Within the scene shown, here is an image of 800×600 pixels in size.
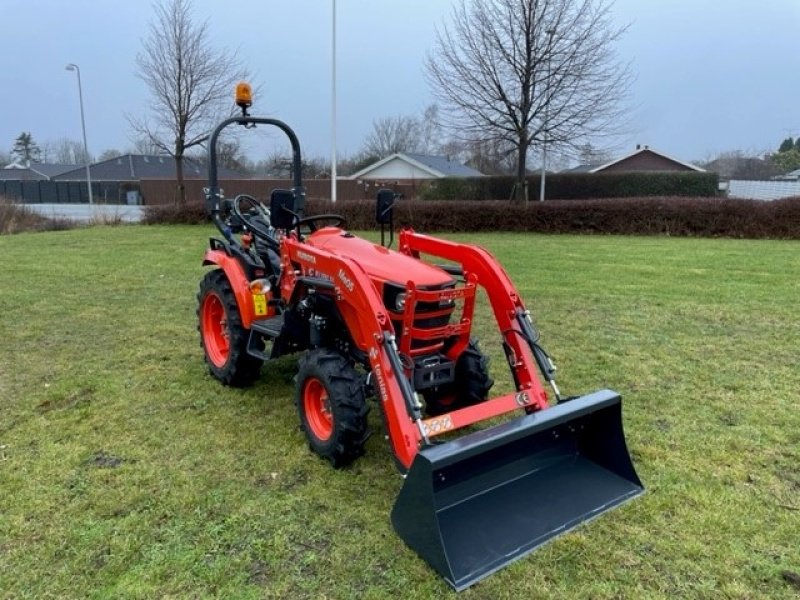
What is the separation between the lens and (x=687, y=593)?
94.5 inches

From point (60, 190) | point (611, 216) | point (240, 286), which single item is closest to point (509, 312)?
point (240, 286)

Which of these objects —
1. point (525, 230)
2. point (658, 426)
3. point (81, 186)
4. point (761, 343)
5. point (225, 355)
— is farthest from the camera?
point (81, 186)

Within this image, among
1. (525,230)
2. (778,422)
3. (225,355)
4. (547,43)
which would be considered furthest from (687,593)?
(547,43)

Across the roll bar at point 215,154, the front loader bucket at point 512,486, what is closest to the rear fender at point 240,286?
the roll bar at point 215,154

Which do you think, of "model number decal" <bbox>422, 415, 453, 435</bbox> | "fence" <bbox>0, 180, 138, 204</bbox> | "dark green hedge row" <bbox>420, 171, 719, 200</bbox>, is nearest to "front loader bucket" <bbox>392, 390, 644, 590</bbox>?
"model number decal" <bbox>422, 415, 453, 435</bbox>

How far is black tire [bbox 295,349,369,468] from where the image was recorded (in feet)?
10.3

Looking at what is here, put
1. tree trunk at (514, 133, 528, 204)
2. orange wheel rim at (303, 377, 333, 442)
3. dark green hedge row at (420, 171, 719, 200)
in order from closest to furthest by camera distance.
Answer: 1. orange wheel rim at (303, 377, 333, 442)
2. tree trunk at (514, 133, 528, 204)
3. dark green hedge row at (420, 171, 719, 200)

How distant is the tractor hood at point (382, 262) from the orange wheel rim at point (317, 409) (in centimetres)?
74

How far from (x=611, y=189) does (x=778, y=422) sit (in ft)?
94.3

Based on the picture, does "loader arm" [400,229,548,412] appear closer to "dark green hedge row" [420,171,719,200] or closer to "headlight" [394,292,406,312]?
"headlight" [394,292,406,312]

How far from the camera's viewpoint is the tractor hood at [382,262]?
3338 mm

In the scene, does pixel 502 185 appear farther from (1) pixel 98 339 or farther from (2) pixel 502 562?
(2) pixel 502 562

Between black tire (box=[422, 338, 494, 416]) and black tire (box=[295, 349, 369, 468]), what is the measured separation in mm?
651

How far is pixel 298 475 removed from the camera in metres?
3.31
